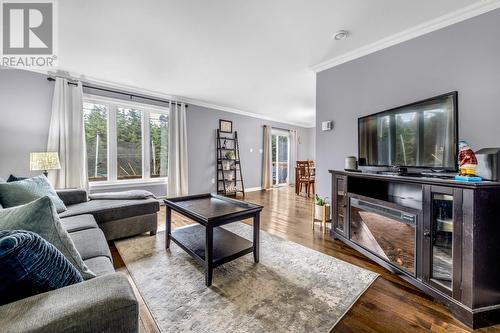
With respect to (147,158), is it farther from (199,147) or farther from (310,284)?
(310,284)

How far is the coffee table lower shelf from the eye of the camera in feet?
6.07

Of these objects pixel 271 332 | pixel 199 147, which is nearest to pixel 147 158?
pixel 199 147

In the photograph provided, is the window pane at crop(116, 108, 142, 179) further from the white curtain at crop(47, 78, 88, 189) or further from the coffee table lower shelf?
the coffee table lower shelf

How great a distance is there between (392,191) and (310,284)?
141cm

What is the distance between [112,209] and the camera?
2.49 meters

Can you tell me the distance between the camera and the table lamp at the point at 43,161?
2834mm

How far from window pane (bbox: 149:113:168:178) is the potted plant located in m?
3.41

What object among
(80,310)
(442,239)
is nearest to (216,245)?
(80,310)

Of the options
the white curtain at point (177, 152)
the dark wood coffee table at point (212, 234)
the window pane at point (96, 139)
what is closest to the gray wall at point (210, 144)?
the white curtain at point (177, 152)

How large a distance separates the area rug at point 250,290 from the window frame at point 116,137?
7.03 ft

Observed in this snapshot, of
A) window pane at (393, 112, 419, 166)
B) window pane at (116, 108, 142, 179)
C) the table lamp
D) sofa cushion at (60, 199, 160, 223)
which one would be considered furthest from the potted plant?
the table lamp

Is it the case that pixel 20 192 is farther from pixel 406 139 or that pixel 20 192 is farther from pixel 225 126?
pixel 225 126

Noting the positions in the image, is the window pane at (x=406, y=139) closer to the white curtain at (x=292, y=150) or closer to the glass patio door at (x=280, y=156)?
the glass patio door at (x=280, y=156)

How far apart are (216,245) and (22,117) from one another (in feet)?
12.1
